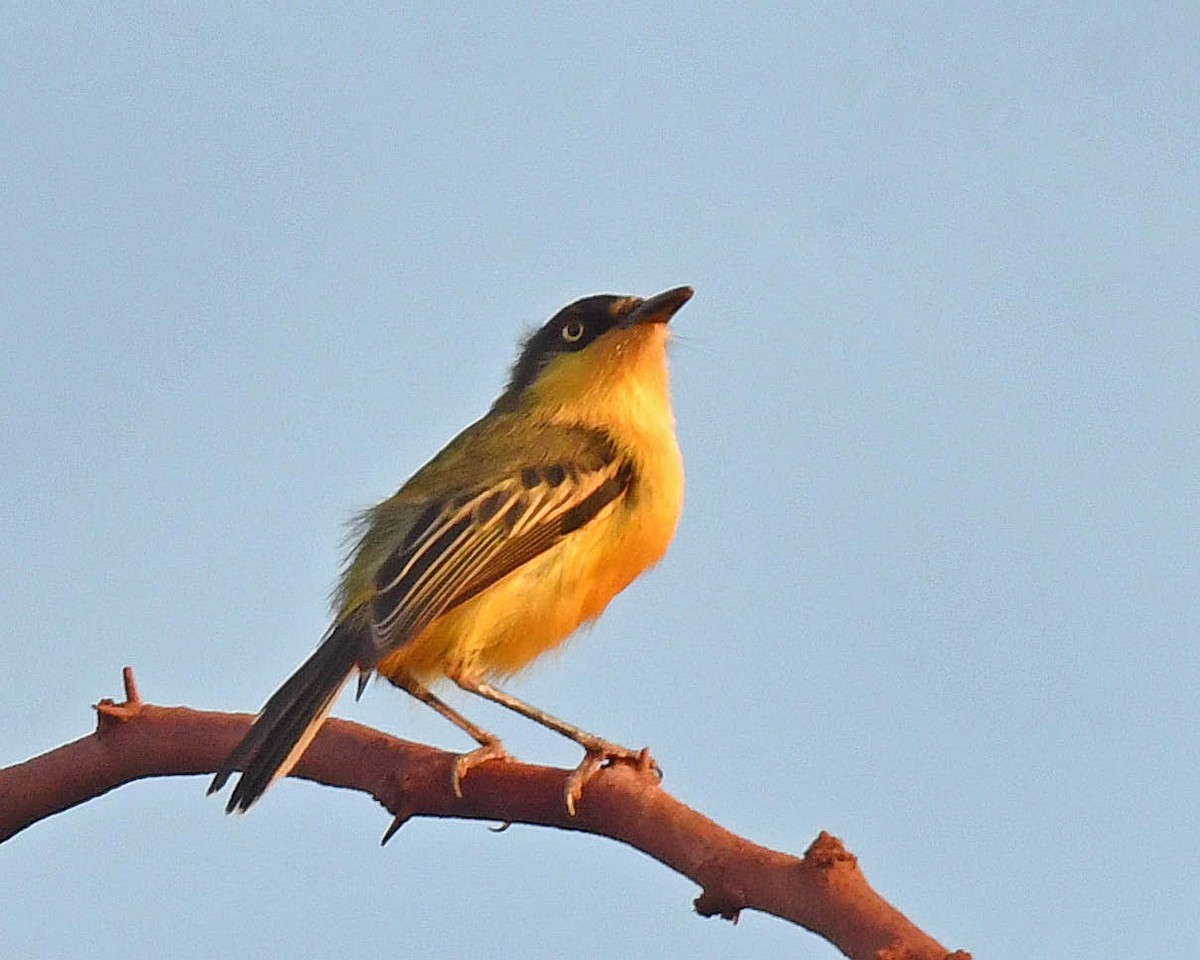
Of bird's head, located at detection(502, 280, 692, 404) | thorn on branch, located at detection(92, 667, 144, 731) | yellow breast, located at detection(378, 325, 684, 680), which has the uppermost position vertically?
bird's head, located at detection(502, 280, 692, 404)

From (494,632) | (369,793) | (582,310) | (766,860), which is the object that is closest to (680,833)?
(766,860)

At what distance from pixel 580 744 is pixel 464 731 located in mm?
455

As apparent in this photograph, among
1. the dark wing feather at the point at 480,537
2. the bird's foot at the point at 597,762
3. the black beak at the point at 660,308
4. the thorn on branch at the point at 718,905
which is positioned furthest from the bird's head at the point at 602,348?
the thorn on branch at the point at 718,905

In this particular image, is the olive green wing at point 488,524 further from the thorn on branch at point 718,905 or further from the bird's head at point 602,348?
the thorn on branch at point 718,905

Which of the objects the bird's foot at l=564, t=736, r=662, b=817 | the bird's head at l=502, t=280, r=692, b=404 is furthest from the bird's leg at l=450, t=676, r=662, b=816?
the bird's head at l=502, t=280, r=692, b=404

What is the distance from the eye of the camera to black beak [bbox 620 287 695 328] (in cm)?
704

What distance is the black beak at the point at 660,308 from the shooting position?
7.04 metres

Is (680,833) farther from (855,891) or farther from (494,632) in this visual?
(494,632)

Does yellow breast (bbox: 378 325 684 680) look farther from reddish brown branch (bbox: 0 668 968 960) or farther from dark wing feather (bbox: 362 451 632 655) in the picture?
reddish brown branch (bbox: 0 668 968 960)

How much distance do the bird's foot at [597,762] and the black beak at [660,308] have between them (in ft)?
7.00

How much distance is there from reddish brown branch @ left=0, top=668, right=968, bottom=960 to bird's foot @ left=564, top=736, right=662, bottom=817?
0.02 m

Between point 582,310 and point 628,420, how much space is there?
0.79 metres

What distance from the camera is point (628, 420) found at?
694 centimetres

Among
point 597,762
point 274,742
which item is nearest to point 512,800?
point 597,762
